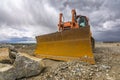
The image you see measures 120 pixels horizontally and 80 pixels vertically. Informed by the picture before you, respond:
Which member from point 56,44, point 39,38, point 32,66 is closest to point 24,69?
point 32,66

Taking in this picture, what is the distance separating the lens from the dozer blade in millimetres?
8344

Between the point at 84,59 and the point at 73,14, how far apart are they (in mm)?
4627

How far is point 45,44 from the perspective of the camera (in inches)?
472

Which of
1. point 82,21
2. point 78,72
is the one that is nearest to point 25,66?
point 78,72

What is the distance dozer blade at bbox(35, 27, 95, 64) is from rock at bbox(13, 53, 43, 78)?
179 centimetres

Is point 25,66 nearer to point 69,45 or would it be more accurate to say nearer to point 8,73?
point 8,73

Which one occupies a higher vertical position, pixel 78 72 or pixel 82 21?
pixel 82 21

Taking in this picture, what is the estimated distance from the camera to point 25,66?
7.93m

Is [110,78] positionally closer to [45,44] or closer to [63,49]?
[63,49]

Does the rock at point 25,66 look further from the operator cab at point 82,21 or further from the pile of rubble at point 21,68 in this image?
the operator cab at point 82,21

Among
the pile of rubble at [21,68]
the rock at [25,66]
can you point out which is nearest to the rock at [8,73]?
the pile of rubble at [21,68]

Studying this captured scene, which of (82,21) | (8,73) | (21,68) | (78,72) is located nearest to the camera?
(78,72)

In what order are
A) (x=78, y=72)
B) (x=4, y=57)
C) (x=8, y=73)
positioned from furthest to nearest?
(x=4, y=57), (x=8, y=73), (x=78, y=72)

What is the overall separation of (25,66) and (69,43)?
2.44 metres
